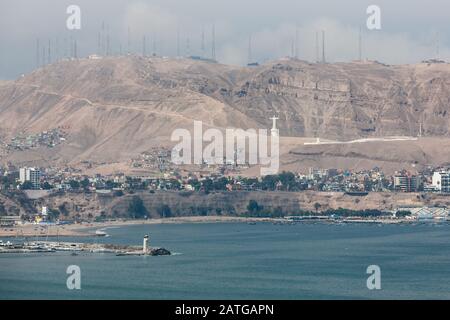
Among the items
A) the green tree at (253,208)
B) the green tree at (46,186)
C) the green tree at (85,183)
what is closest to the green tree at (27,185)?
the green tree at (46,186)

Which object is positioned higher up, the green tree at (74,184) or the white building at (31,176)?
the white building at (31,176)

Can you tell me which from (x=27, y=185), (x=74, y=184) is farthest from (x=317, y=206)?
(x=27, y=185)

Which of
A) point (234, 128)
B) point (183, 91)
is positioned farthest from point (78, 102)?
point (234, 128)

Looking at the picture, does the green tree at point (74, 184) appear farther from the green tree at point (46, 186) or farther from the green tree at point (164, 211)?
the green tree at point (164, 211)

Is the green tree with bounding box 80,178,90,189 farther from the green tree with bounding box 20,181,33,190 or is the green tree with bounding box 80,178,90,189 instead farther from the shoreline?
the shoreline

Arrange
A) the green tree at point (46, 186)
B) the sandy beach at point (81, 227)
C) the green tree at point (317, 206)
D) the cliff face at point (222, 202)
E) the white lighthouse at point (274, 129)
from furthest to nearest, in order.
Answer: the white lighthouse at point (274, 129)
the green tree at point (317, 206)
the green tree at point (46, 186)
the cliff face at point (222, 202)
the sandy beach at point (81, 227)

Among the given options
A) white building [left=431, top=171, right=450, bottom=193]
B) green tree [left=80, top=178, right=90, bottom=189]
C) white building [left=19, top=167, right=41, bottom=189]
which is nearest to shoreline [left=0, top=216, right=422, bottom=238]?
green tree [left=80, top=178, right=90, bottom=189]

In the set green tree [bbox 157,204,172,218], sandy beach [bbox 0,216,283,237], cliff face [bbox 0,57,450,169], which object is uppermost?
cliff face [bbox 0,57,450,169]
